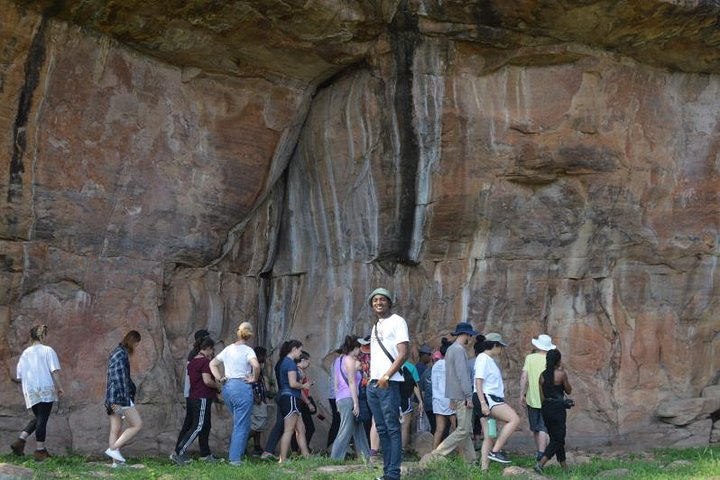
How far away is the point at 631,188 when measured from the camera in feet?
51.2

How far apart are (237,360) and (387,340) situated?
3035mm

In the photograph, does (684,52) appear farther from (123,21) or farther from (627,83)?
(123,21)

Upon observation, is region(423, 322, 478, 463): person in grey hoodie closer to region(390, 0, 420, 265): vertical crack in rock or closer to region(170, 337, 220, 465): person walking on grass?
region(170, 337, 220, 465): person walking on grass

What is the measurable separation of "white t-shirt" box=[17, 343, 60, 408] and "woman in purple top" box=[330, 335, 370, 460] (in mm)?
3385

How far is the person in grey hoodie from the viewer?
10992mm

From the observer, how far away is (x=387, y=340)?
9180mm

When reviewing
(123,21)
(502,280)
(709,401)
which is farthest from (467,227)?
(123,21)

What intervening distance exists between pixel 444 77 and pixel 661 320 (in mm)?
5013

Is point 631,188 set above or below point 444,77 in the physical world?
below

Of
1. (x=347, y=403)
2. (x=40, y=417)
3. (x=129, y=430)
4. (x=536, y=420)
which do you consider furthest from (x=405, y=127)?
(x=40, y=417)

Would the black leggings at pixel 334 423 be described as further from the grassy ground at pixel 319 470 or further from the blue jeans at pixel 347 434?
the grassy ground at pixel 319 470

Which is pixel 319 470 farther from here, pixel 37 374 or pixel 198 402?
pixel 37 374

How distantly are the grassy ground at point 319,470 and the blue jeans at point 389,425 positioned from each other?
765mm

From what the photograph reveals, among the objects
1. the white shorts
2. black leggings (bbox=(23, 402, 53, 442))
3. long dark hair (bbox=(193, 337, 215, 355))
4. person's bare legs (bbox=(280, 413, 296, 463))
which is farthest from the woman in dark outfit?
black leggings (bbox=(23, 402, 53, 442))
